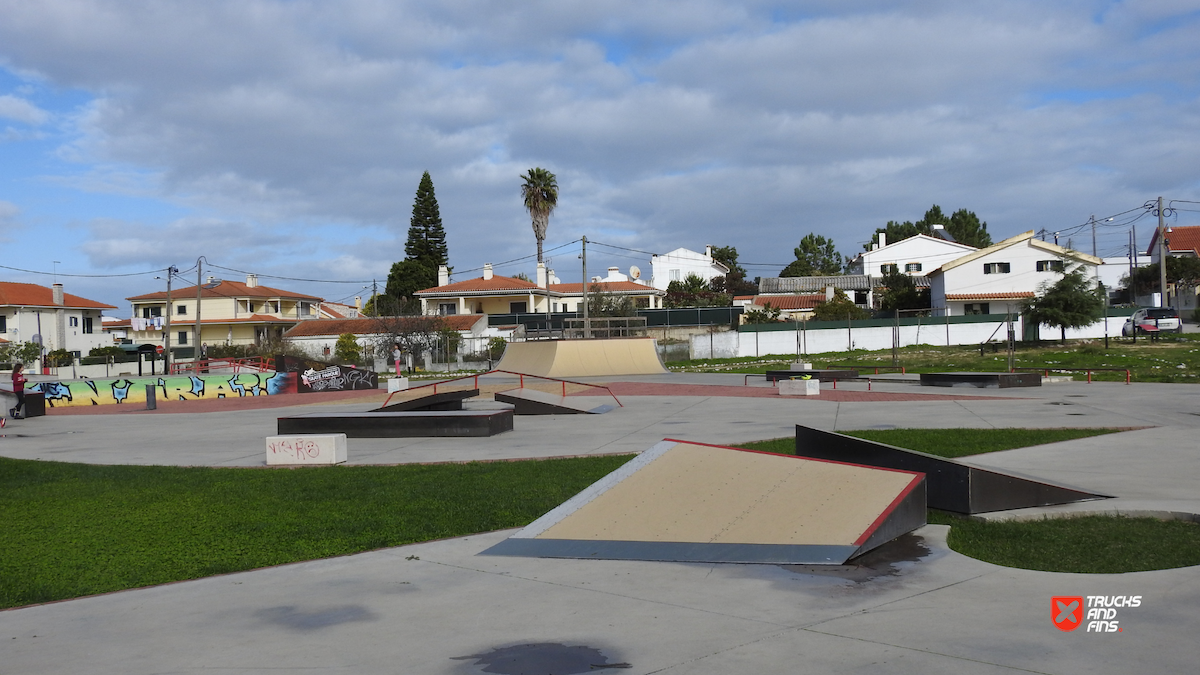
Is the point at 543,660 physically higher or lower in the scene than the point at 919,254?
lower

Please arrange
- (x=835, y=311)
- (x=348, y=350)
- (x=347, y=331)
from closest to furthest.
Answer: (x=348, y=350) → (x=835, y=311) → (x=347, y=331)

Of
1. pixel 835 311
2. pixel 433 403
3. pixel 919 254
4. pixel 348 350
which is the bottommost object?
pixel 433 403

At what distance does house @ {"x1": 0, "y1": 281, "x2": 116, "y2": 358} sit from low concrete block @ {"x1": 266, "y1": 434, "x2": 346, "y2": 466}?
59491mm

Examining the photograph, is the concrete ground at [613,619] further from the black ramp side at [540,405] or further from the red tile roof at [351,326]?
the red tile roof at [351,326]

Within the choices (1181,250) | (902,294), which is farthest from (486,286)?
(1181,250)

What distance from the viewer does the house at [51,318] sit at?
219 feet

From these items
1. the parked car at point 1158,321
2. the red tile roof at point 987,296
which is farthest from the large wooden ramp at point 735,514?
the red tile roof at point 987,296

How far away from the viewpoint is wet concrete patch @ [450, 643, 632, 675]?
15.1ft

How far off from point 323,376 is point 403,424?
21.5m

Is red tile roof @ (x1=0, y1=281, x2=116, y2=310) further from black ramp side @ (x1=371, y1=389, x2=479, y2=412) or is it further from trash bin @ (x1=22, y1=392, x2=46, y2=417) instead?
black ramp side @ (x1=371, y1=389, x2=479, y2=412)

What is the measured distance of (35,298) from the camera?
69.7 meters

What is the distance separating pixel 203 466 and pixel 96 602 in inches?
327

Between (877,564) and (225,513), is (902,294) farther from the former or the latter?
(877,564)

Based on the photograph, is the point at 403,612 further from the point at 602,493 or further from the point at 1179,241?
the point at 1179,241
